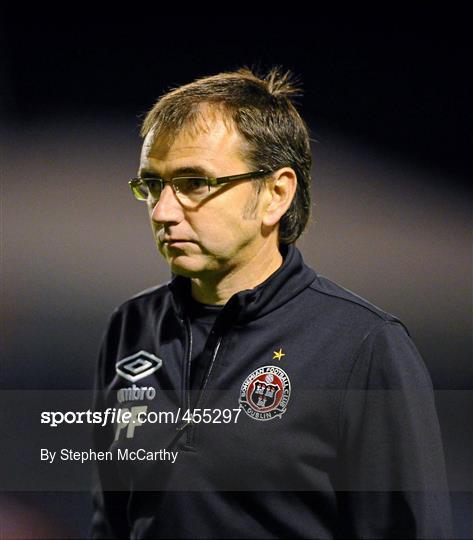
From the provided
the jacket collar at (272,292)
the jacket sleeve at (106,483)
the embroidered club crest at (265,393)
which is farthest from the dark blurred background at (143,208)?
the embroidered club crest at (265,393)

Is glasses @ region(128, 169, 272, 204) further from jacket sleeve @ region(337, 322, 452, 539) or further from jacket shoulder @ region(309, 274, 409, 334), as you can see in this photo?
jacket sleeve @ region(337, 322, 452, 539)

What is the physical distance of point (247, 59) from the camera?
1383 millimetres

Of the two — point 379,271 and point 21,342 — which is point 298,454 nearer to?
point 379,271

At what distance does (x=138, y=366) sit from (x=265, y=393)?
0.23 metres

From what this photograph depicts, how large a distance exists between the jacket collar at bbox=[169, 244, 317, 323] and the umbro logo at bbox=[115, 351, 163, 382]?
151 millimetres

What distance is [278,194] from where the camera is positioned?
124cm

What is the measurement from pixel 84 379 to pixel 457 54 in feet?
2.85

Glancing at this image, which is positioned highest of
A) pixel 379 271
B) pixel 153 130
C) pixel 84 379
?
pixel 153 130

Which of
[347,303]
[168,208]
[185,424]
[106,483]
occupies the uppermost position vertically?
[168,208]

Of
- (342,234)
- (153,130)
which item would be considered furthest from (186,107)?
(342,234)

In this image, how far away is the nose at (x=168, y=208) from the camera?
1.15 meters

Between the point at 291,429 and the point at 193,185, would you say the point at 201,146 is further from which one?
the point at 291,429

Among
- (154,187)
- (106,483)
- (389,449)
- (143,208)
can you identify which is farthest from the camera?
(143,208)

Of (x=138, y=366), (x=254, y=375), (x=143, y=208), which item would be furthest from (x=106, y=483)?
(x=143, y=208)
